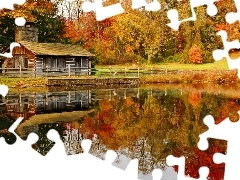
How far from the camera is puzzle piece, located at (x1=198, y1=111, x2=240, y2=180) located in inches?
135

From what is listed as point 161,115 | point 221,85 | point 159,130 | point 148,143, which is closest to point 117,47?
point 161,115

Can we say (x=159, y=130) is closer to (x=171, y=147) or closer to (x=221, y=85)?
(x=171, y=147)

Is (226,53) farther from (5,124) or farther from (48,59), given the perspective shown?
(48,59)

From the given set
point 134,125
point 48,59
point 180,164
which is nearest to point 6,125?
point 134,125

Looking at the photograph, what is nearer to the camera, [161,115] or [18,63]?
[161,115]

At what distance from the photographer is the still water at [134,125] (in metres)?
4.56

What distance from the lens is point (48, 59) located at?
1659 centimetres

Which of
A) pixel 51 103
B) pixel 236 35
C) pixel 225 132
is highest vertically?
pixel 236 35

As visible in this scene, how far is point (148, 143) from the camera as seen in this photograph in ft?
18.5

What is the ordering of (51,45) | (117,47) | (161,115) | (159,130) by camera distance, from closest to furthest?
(159,130) → (161,115) → (117,47) → (51,45)

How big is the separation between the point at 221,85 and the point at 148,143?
371 inches

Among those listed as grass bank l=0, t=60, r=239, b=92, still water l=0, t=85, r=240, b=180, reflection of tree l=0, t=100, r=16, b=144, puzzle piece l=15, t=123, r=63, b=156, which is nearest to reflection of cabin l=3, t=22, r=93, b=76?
grass bank l=0, t=60, r=239, b=92

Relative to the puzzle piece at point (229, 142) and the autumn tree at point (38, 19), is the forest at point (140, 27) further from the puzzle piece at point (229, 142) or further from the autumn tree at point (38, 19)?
the puzzle piece at point (229, 142)
